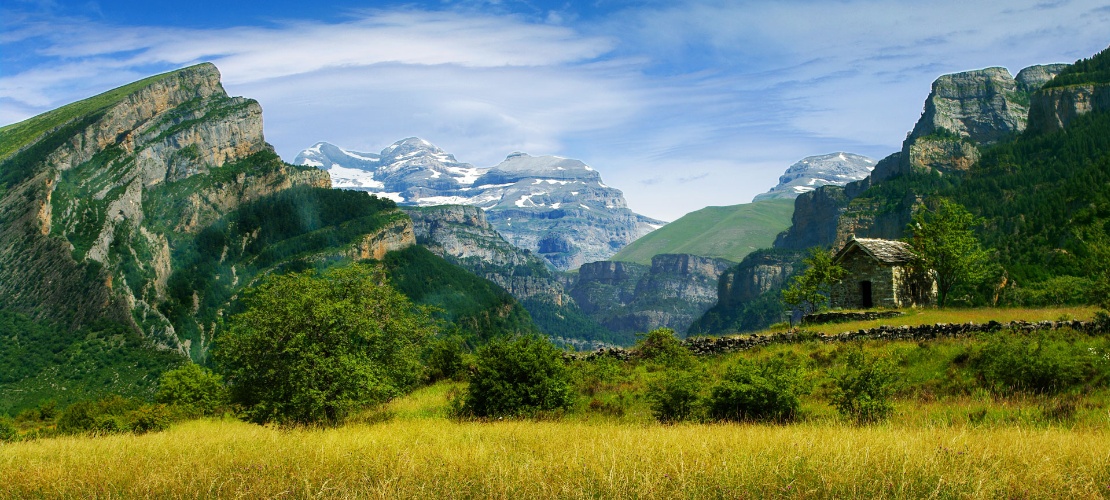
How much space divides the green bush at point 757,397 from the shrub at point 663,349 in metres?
11.1

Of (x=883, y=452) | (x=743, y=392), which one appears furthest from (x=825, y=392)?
(x=883, y=452)

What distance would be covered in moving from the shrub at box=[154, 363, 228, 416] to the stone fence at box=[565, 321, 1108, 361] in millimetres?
21752

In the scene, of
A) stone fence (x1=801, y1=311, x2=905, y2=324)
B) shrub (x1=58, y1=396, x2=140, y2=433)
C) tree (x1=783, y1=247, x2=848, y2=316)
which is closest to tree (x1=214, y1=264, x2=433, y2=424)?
shrub (x1=58, y1=396, x2=140, y2=433)

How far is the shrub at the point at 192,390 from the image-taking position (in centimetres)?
4272

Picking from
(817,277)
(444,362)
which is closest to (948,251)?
(817,277)

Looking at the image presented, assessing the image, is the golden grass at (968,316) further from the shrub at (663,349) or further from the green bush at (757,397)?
the green bush at (757,397)

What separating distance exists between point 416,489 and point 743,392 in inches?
436

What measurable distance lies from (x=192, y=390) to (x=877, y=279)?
4174 centimetres

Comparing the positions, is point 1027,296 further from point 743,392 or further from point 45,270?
point 45,270

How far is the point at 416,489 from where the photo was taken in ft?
31.6

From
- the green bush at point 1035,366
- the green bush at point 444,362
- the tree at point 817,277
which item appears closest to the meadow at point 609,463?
the green bush at point 1035,366

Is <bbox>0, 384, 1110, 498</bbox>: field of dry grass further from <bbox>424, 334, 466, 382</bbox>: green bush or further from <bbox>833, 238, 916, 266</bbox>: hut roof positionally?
<bbox>833, 238, 916, 266</bbox>: hut roof

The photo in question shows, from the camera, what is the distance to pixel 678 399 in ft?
65.6

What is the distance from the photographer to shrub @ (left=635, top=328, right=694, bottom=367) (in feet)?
103
